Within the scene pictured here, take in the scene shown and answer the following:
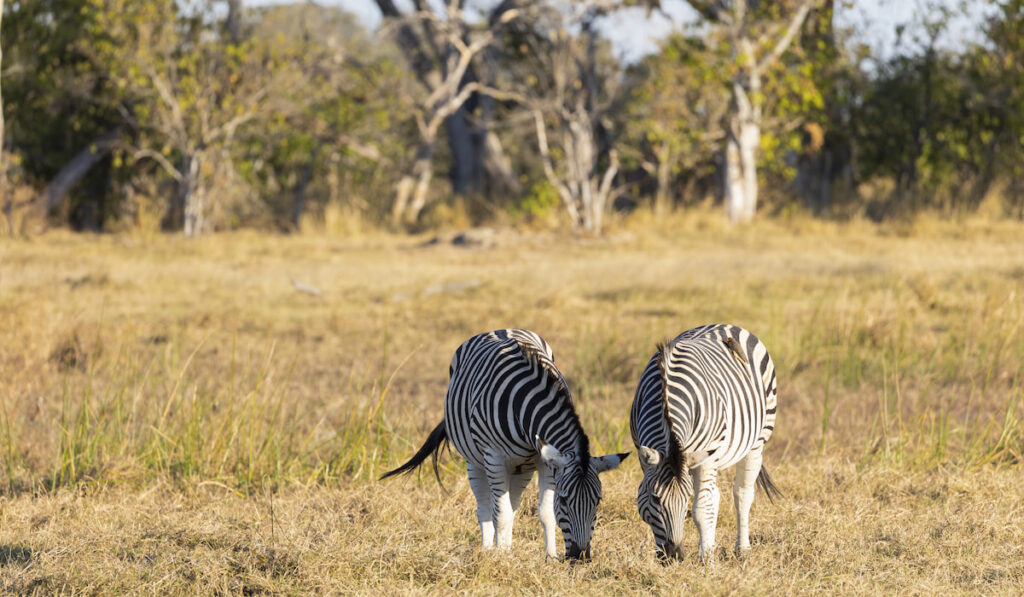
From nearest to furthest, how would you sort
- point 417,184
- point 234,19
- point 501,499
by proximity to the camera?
point 501,499 → point 234,19 → point 417,184

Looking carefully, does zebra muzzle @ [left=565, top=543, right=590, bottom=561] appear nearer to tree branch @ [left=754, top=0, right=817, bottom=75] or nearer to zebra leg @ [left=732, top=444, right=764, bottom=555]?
zebra leg @ [left=732, top=444, right=764, bottom=555]

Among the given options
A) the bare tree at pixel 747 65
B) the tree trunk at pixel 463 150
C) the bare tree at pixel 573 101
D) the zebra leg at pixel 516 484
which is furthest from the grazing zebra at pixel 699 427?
the tree trunk at pixel 463 150

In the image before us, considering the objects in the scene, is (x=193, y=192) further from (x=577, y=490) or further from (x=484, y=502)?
(x=577, y=490)

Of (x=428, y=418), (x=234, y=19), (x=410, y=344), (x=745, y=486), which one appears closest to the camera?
(x=745, y=486)

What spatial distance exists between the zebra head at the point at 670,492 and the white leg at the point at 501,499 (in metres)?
0.47

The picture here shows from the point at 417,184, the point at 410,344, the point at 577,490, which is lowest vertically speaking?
the point at 410,344

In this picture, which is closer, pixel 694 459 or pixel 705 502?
pixel 694 459

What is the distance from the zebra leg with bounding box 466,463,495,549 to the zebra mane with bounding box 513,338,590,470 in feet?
1.44

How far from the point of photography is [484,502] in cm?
352

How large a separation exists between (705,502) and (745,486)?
522 mm

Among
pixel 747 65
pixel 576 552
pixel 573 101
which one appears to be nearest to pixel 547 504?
pixel 576 552

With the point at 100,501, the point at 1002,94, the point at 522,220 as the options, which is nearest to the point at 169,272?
the point at 522,220

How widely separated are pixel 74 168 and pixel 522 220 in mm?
7797

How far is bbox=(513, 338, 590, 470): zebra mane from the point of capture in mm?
3090
